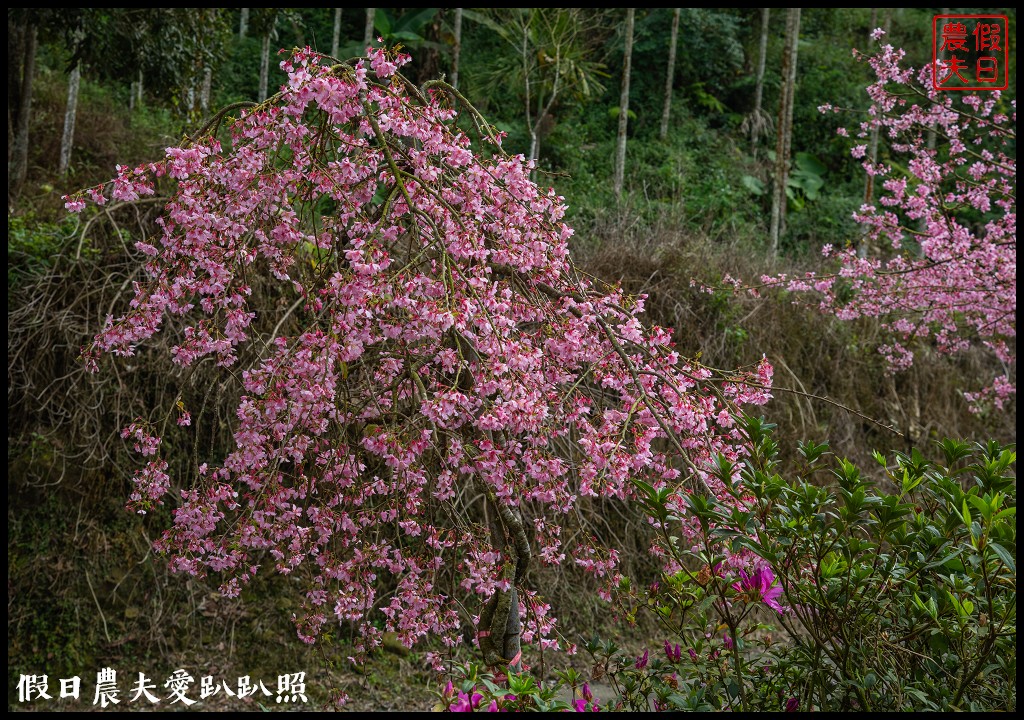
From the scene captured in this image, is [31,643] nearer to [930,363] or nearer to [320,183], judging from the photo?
[320,183]

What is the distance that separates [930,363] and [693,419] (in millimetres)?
6269

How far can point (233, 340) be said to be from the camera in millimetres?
2814

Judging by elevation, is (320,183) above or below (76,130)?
below

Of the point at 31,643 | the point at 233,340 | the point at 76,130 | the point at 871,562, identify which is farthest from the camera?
the point at 76,130

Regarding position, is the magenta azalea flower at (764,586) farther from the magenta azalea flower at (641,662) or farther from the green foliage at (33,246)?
the green foliage at (33,246)

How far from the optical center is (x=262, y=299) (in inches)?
188

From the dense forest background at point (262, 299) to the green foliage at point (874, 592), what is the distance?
0.95 meters

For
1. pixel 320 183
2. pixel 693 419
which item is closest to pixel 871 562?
pixel 693 419

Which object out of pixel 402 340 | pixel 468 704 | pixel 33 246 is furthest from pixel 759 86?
pixel 468 704

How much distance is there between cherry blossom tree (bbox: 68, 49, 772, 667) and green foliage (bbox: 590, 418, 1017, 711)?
38 cm

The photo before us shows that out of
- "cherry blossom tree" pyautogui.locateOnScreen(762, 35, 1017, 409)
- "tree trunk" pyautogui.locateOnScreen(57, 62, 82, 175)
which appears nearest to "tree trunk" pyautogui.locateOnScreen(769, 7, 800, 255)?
"cherry blossom tree" pyautogui.locateOnScreen(762, 35, 1017, 409)

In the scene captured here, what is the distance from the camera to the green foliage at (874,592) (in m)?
1.62

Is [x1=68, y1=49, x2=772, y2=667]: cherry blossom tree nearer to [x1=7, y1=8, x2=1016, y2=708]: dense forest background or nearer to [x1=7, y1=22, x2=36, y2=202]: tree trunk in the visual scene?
[x1=7, y1=8, x2=1016, y2=708]: dense forest background

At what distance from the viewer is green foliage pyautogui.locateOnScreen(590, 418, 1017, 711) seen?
162cm
